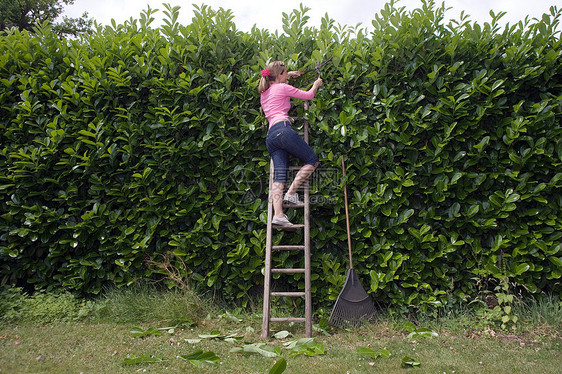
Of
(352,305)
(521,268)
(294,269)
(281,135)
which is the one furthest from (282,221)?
(521,268)

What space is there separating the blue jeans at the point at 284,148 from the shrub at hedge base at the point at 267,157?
26 centimetres

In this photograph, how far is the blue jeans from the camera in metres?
3.96

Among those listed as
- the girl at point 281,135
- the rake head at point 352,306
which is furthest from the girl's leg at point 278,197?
the rake head at point 352,306

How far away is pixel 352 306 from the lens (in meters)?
3.96

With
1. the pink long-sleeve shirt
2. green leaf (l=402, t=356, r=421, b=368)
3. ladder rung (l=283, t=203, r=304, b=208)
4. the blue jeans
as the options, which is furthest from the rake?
the pink long-sleeve shirt

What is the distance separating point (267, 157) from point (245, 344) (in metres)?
1.99

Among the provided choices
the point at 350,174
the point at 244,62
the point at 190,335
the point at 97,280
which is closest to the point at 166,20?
the point at 244,62

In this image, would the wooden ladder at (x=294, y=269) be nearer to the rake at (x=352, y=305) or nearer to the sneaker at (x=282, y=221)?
the sneaker at (x=282, y=221)

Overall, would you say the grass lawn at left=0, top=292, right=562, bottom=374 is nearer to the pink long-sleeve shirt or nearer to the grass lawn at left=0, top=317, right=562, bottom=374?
the grass lawn at left=0, top=317, right=562, bottom=374

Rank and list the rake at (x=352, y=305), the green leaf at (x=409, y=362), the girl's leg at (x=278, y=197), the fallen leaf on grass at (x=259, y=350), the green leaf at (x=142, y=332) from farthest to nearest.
Answer: the girl's leg at (x=278, y=197) → the rake at (x=352, y=305) → the green leaf at (x=142, y=332) → the fallen leaf on grass at (x=259, y=350) → the green leaf at (x=409, y=362)

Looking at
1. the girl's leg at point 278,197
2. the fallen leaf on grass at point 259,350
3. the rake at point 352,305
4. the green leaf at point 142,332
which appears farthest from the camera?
the girl's leg at point 278,197

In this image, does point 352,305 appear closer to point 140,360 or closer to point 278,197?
point 278,197

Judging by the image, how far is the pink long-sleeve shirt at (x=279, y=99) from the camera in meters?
4.00

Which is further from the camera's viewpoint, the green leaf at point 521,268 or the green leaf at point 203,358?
the green leaf at point 521,268
